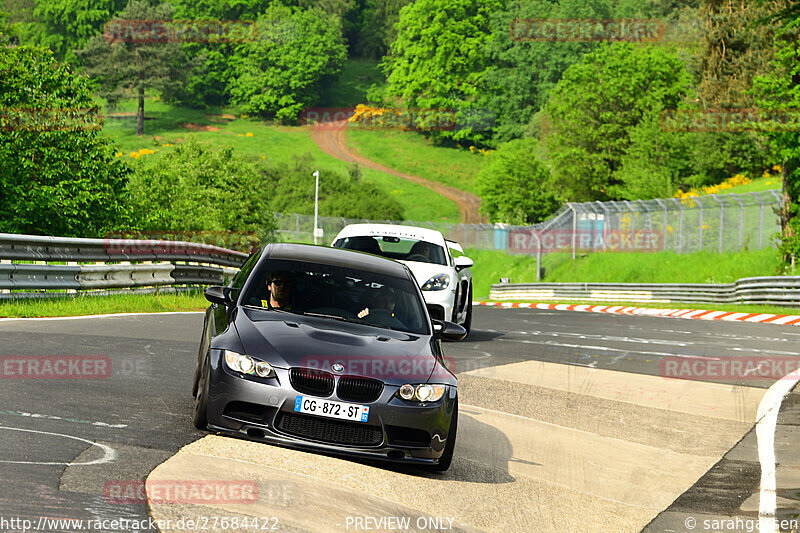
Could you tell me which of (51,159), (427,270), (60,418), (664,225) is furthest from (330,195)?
(60,418)

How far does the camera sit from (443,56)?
13750cm

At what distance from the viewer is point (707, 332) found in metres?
21.9

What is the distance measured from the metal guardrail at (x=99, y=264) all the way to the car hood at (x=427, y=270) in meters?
5.62

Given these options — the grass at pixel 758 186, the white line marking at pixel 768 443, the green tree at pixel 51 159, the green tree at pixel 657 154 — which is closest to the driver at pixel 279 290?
the white line marking at pixel 768 443

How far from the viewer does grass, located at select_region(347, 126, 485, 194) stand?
117625mm

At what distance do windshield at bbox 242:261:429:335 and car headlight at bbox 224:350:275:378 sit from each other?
105cm

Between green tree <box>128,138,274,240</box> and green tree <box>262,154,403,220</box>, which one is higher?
green tree <box>128,138,274,240</box>

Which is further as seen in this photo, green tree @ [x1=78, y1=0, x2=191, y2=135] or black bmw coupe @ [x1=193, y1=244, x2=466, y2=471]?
green tree @ [x1=78, y1=0, x2=191, y2=135]

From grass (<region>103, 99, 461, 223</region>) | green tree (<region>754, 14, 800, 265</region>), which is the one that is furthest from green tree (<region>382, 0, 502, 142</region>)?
green tree (<region>754, 14, 800, 265</region>)

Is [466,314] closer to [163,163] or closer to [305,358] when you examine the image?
[305,358]

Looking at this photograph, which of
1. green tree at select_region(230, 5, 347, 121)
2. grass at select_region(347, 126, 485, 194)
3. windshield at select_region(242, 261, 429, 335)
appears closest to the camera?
windshield at select_region(242, 261, 429, 335)
